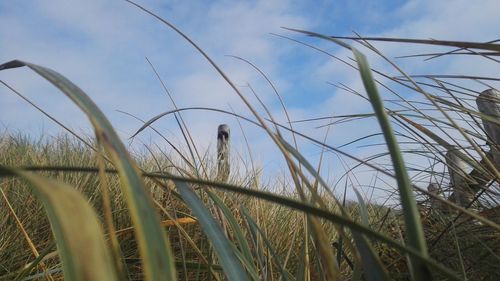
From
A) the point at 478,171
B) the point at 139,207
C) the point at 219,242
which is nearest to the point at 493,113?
the point at 478,171

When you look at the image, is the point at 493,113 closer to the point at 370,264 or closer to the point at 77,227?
the point at 370,264

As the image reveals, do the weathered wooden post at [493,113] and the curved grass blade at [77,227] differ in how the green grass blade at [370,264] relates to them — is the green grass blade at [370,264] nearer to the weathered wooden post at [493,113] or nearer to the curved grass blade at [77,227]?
the curved grass blade at [77,227]

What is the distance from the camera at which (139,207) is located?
0.26m

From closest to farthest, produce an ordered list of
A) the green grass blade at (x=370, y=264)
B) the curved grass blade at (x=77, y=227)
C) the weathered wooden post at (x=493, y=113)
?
the curved grass blade at (x=77, y=227) → the green grass blade at (x=370, y=264) → the weathered wooden post at (x=493, y=113)

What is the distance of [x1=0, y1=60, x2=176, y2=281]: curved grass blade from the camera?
0.83 feet

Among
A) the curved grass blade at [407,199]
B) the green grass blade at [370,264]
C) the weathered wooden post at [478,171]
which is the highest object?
the weathered wooden post at [478,171]

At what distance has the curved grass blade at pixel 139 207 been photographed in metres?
0.25

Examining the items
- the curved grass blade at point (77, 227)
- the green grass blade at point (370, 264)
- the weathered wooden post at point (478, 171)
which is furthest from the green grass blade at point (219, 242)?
the weathered wooden post at point (478, 171)

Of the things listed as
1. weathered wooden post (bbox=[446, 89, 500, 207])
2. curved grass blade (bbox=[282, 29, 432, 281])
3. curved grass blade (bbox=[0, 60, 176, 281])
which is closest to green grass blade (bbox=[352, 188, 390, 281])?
curved grass blade (bbox=[282, 29, 432, 281])

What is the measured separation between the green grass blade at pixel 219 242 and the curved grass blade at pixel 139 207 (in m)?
0.17

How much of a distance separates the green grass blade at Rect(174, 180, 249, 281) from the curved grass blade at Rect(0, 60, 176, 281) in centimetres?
17

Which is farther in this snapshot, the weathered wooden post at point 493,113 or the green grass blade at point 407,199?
the weathered wooden post at point 493,113

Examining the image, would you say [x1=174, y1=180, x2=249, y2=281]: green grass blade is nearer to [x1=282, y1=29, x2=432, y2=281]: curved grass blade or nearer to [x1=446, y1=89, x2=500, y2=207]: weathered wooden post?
[x1=282, y1=29, x2=432, y2=281]: curved grass blade

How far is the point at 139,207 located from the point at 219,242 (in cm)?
22
